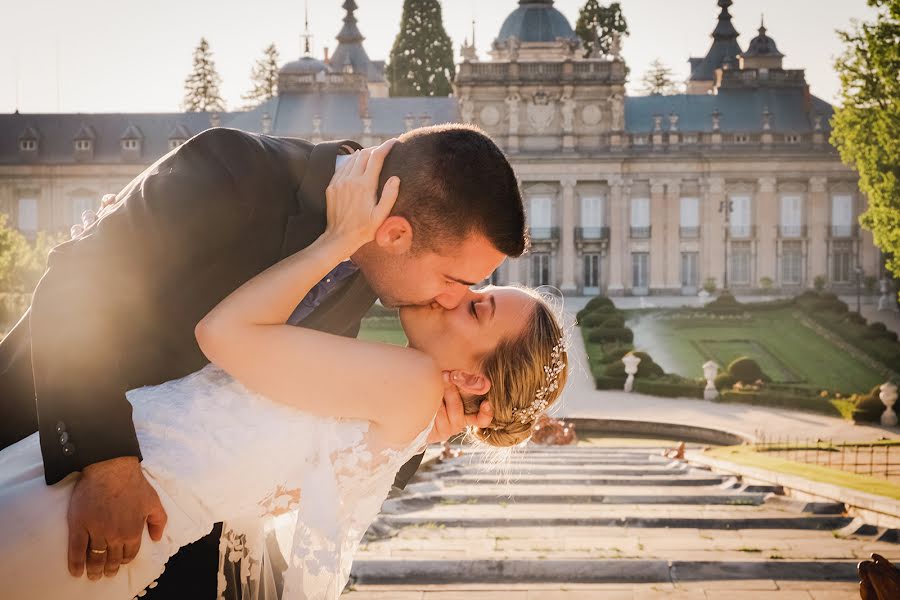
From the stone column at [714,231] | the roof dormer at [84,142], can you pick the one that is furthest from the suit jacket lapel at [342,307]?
the roof dormer at [84,142]

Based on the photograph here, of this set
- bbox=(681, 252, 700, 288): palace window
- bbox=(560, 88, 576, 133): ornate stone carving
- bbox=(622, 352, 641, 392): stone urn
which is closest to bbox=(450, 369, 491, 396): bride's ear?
bbox=(622, 352, 641, 392): stone urn

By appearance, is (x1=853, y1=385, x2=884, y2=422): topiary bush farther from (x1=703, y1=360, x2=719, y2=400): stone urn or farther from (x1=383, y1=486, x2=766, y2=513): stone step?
(x1=383, y1=486, x2=766, y2=513): stone step

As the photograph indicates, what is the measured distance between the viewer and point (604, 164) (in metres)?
42.0

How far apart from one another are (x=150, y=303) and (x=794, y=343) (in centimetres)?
2758

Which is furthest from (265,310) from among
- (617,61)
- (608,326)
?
(617,61)

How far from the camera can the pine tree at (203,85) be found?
2115 inches

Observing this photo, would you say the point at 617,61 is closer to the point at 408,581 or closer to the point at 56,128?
the point at 56,128

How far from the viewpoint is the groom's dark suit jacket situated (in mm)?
2244

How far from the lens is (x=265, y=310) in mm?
2436

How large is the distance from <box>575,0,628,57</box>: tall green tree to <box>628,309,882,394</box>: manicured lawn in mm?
18228

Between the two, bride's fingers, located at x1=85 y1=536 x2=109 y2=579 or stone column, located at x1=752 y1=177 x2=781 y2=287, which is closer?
bride's fingers, located at x1=85 y1=536 x2=109 y2=579

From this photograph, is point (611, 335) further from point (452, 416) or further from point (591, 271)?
point (452, 416)

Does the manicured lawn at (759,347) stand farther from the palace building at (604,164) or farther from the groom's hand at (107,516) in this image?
the groom's hand at (107,516)

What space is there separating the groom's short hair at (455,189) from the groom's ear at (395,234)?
2 centimetres
